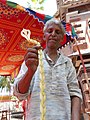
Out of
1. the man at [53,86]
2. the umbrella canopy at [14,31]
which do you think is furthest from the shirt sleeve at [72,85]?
the umbrella canopy at [14,31]

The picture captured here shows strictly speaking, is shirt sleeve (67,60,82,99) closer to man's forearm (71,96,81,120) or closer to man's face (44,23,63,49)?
man's forearm (71,96,81,120)

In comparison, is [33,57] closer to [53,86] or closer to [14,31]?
[53,86]

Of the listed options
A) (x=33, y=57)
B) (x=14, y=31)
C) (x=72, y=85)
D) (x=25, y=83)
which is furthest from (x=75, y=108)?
(x=14, y=31)

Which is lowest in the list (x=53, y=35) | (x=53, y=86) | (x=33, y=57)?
(x=53, y=86)

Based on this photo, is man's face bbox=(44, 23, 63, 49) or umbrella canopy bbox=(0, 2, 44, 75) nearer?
man's face bbox=(44, 23, 63, 49)

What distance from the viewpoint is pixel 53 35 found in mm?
1617

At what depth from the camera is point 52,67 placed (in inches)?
63.8

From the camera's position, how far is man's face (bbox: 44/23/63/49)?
5.30 feet

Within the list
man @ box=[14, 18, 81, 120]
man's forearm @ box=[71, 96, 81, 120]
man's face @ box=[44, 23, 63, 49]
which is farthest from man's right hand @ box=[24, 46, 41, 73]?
man's forearm @ box=[71, 96, 81, 120]

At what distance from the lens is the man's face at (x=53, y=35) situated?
5.30 feet

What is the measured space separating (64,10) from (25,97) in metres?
7.45

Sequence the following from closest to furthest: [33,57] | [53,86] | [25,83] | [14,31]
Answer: [33,57] < [25,83] < [53,86] < [14,31]

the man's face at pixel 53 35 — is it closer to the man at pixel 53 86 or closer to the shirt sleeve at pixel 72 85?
the man at pixel 53 86

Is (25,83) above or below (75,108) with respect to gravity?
above
